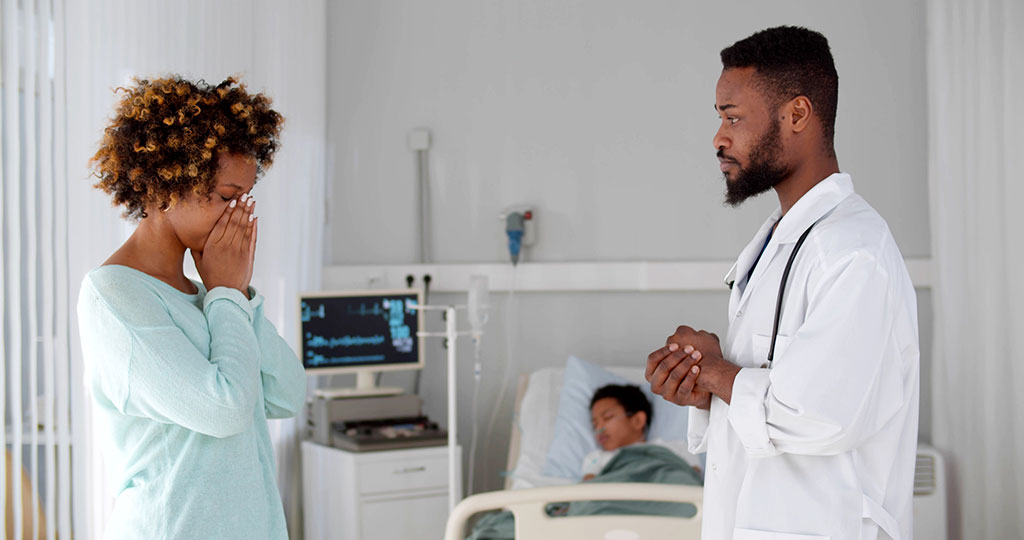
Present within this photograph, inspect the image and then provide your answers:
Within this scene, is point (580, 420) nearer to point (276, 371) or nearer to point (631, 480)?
point (631, 480)

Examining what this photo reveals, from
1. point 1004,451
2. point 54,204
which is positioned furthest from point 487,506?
point 1004,451

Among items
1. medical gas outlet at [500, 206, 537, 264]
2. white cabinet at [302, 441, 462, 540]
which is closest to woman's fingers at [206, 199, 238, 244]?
white cabinet at [302, 441, 462, 540]

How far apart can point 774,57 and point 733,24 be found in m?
2.32

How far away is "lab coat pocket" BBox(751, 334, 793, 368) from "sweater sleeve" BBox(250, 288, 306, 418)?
2.33 ft

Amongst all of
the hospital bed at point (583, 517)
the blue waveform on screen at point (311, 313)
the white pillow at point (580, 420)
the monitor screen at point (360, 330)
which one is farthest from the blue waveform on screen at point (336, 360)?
the hospital bed at point (583, 517)

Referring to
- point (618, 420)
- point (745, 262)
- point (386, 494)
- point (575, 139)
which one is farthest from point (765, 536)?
point (575, 139)

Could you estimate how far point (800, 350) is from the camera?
1.14 meters

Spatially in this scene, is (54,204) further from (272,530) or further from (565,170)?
(565,170)

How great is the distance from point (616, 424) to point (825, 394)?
2025mm

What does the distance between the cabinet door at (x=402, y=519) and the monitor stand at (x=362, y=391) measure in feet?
1.31

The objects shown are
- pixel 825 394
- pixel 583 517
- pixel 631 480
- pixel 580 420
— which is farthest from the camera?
pixel 580 420

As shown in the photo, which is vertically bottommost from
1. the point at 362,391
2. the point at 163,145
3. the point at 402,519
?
the point at 402,519

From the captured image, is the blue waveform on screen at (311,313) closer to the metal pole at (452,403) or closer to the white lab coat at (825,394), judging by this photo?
the metal pole at (452,403)

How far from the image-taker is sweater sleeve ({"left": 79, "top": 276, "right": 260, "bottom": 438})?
120cm
